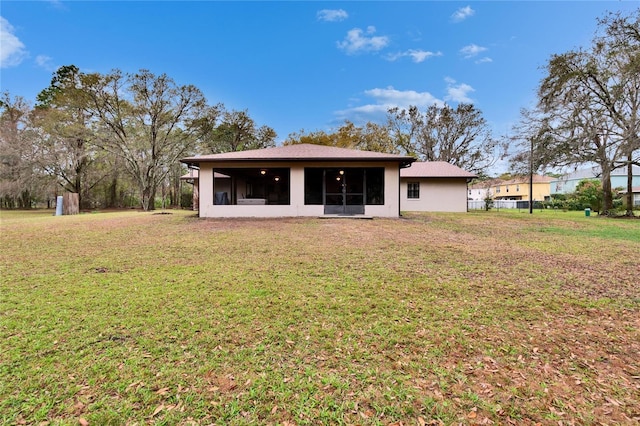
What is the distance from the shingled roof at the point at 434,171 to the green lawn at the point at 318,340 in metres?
13.3

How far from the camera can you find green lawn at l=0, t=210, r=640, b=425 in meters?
1.97

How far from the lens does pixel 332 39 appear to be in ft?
62.6

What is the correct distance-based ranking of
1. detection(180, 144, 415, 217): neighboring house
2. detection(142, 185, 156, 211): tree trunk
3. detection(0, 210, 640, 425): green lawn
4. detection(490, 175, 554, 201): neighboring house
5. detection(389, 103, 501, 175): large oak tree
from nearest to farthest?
detection(0, 210, 640, 425): green lawn → detection(180, 144, 415, 217): neighboring house → detection(142, 185, 156, 211): tree trunk → detection(389, 103, 501, 175): large oak tree → detection(490, 175, 554, 201): neighboring house

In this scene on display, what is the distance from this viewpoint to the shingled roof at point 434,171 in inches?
725

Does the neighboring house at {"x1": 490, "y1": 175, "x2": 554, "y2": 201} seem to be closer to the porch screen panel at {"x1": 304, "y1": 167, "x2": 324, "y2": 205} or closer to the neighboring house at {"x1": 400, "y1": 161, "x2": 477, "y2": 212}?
the neighboring house at {"x1": 400, "y1": 161, "x2": 477, "y2": 212}

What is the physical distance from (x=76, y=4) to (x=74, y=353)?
15.7 meters

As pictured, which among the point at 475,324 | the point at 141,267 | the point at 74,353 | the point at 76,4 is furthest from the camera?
the point at 76,4

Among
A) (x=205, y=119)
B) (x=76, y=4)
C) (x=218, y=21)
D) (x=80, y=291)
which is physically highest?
(x=218, y=21)

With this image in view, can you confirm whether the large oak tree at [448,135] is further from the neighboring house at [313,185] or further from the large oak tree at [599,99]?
the neighboring house at [313,185]

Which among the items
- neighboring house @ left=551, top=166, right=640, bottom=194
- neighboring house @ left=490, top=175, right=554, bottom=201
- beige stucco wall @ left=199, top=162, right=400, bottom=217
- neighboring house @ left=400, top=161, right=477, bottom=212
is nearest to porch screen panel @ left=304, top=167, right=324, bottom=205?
beige stucco wall @ left=199, top=162, right=400, bottom=217

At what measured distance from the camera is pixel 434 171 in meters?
19.1

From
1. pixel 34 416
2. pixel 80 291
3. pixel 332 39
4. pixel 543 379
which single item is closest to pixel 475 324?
pixel 543 379

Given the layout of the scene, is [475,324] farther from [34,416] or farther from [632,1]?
[632,1]

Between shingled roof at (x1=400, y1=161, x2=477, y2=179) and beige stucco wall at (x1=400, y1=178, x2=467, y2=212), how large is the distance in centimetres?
33
